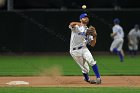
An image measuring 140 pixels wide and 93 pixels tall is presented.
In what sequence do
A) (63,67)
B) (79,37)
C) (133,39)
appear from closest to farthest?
(79,37) → (63,67) → (133,39)

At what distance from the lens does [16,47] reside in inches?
1375

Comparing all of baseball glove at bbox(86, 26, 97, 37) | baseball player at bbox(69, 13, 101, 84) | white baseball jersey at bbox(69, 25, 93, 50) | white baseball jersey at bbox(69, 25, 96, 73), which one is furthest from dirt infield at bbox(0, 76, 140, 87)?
baseball glove at bbox(86, 26, 97, 37)

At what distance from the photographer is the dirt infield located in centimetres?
1530

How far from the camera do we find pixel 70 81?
16719 millimetres

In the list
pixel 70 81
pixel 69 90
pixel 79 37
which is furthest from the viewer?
pixel 70 81

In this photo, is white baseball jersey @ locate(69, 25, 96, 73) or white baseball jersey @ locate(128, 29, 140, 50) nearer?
white baseball jersey @ locate(69, 25, 96, 73)

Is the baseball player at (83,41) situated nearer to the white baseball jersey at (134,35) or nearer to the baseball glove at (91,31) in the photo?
the baseball glove at (91,31)

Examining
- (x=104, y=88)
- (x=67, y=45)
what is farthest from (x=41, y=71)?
(x=67, y=45)

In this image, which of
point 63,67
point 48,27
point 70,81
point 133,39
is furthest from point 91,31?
point 48,27

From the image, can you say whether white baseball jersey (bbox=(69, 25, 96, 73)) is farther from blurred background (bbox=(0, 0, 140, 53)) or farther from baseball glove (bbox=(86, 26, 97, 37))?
blurred background (bbox=(0, 0, 140, 53))

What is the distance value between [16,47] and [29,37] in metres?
1.07

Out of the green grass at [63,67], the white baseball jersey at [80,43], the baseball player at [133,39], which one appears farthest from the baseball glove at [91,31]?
the baseball player at [133,39]

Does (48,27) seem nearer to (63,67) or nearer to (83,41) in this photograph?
(63,67)

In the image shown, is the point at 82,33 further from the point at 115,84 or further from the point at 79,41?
the point at 115,84
